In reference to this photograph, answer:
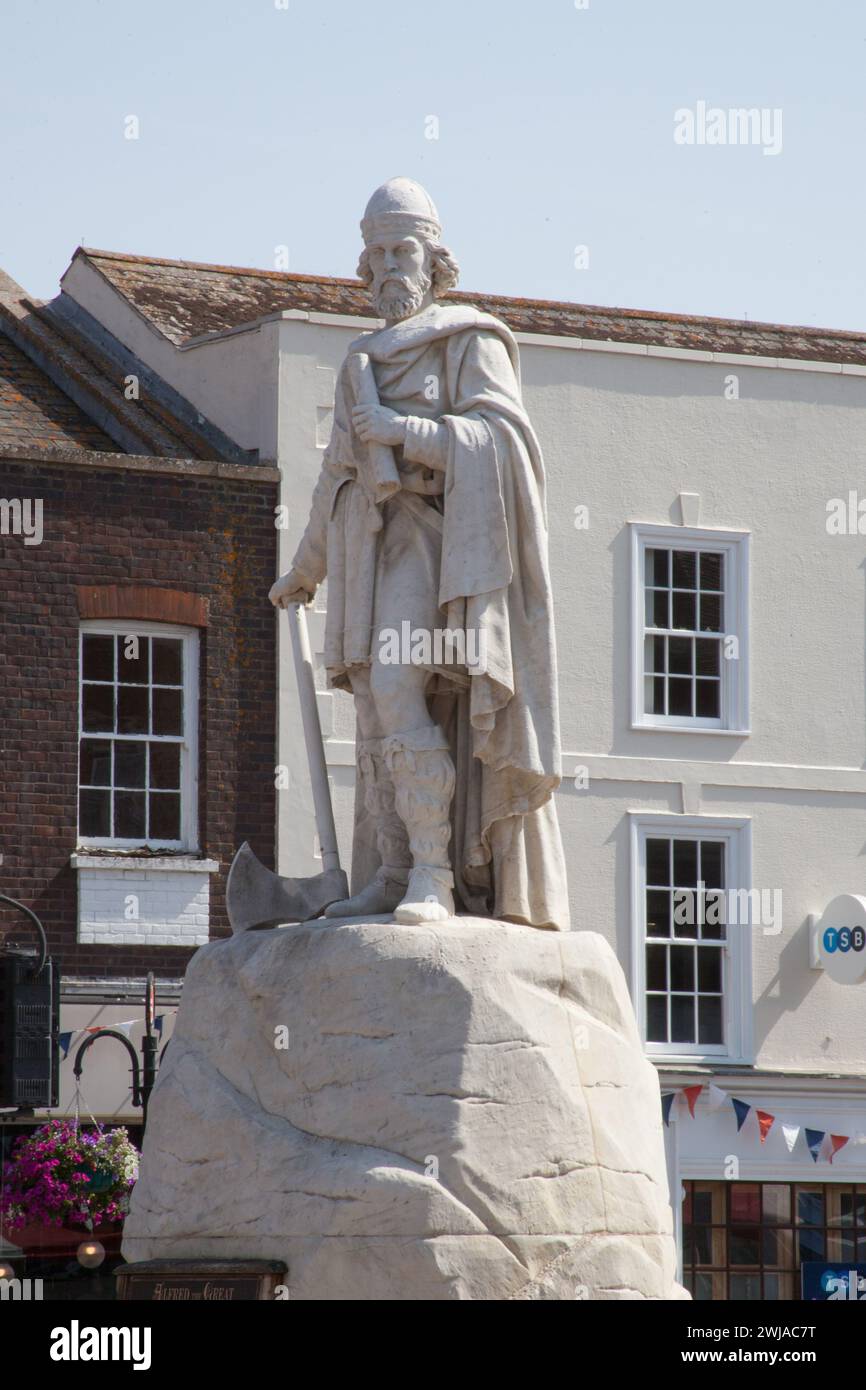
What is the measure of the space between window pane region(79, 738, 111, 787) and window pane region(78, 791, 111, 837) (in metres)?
0.08

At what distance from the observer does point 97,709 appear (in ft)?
64.6

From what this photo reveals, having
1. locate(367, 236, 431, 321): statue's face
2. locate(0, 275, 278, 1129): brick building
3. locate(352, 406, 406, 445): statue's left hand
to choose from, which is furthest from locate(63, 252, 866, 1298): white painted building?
locate(352, 406, 406, 445): statue's left hand

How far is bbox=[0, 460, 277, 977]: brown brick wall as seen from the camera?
63.8 ft

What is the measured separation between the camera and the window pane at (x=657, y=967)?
70.6ft

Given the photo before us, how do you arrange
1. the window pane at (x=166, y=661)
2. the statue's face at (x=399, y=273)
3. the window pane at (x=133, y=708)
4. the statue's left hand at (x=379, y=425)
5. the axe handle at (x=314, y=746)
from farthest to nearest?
the window pane at (x=166, y=661), the window pane at (x=133, y=708), the axe handle at (x=314, y=746), the statue's face at (x=399, y=273), the statue's left hand at (x=379, y=425)

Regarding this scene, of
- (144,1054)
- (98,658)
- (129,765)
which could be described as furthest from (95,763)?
(144,1054)

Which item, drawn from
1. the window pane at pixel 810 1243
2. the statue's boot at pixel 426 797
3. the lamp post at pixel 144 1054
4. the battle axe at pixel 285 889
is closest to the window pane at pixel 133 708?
the lamp post at pixel 144 1054

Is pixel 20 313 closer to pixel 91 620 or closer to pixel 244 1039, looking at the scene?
pixel 91 620

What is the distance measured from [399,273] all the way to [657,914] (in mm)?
13378

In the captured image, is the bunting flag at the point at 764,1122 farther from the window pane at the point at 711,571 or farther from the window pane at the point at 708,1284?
the window pane at the point at 711,571

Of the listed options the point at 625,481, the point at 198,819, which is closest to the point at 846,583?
the point at 625,481

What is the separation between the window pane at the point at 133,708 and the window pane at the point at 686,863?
4.83 meters

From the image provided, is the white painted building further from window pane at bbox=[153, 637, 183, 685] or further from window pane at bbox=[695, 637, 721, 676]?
window pane at bbox=[153, 637, 183, 685]

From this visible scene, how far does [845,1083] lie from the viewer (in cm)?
2227
